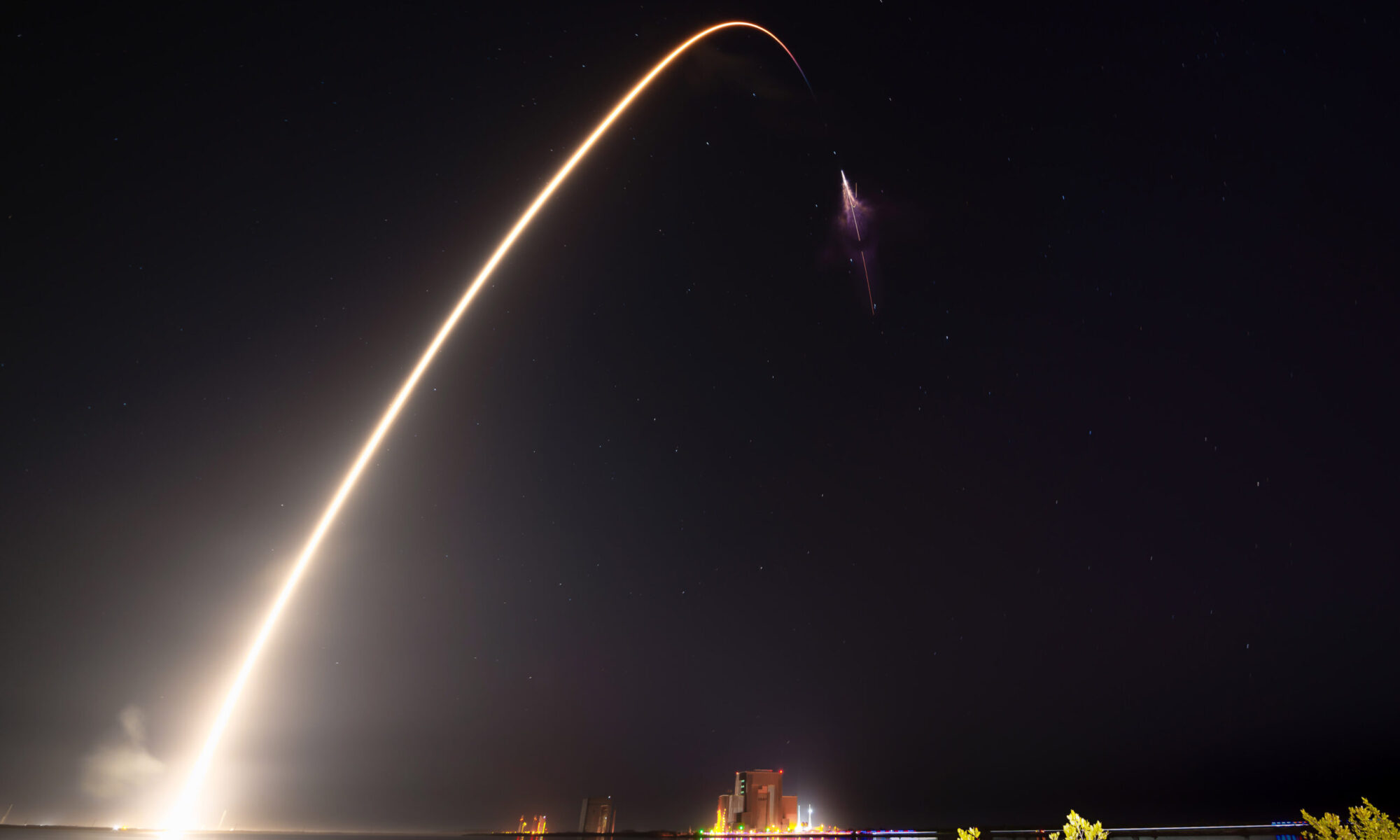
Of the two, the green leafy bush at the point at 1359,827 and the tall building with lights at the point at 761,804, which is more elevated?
the tall building with lights at the point at 761,804

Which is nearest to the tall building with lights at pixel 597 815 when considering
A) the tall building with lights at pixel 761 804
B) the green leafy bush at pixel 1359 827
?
the tall building with lights at pixel 761 804

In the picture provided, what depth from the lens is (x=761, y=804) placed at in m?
74.1

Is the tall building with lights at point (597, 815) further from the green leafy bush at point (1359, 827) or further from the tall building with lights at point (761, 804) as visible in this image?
the green leafy bush at point (1359, 827)

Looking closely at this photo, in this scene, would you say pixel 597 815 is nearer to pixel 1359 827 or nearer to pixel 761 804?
pixel 761 804

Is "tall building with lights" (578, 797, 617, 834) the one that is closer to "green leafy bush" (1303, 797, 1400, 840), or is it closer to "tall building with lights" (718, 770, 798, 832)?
"tall building with lights" (718, 770, 798, 832)

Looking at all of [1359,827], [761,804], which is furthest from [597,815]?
[1359,827]

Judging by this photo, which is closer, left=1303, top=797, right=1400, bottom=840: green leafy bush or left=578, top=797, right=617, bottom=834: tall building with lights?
left=1303, top=797, right=1400, bottom=840: green leafy bush

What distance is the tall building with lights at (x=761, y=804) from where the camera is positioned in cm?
7325

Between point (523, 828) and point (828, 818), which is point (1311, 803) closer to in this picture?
point (828, 818)

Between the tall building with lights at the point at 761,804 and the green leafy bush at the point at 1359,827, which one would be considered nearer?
the green leafy bush at the point at 1359,827

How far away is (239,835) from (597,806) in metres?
85.5

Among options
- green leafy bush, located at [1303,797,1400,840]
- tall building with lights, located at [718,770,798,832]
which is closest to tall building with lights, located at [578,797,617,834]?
tall building with lights, located at [718,770,798,832]

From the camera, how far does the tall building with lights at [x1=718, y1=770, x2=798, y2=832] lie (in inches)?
2884

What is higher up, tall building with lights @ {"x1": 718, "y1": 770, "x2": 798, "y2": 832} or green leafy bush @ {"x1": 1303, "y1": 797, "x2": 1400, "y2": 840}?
tall building with lights @ {"x1": 718, "y1": 770, "x2": 798, "y2": 832}
